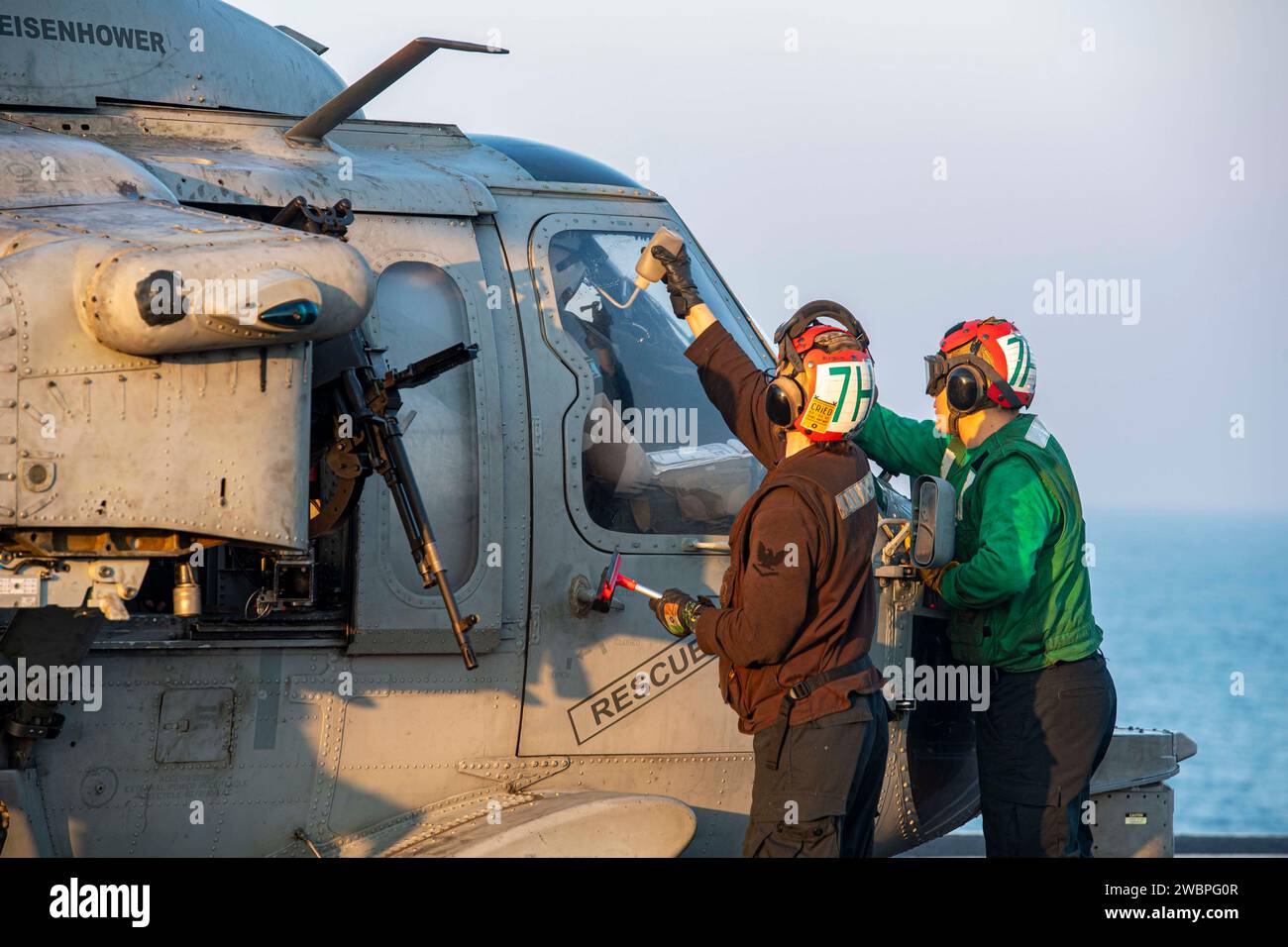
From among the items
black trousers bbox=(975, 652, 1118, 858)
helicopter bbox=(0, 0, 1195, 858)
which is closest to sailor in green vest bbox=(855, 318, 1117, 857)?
black trousers bbox=(975, 652, 1118, 858)

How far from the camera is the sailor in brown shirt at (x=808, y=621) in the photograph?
5086 mm

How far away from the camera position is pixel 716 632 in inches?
205

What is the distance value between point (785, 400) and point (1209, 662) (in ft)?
189

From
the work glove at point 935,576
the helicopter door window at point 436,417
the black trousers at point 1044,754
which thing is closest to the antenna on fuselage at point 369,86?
the helicopter door window at point 436,417

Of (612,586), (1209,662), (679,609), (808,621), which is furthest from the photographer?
(1209,662)

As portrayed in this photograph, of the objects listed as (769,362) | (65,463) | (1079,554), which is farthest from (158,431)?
(1079,554)

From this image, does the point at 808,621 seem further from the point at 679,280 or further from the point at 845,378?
the point at 679,280

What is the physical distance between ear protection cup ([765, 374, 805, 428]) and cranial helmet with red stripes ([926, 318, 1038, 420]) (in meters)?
1.20

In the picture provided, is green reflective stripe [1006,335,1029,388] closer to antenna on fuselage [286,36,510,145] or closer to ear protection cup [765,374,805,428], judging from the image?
ear protection cup [765,374,805,428]

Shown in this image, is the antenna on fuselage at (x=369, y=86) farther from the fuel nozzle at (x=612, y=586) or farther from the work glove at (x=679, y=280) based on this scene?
the fuel nozzle at (x=612, y=586)

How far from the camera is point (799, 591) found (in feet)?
16.5

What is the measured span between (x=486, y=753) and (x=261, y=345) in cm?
192

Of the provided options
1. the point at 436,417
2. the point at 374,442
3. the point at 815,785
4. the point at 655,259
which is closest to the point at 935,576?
the point at 815,785
